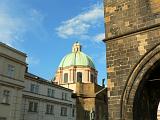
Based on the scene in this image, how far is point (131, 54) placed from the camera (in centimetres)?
1005

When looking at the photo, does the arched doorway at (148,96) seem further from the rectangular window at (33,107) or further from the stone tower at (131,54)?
the rectangular window at (33,107)

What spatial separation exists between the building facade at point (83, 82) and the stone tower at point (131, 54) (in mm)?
36261

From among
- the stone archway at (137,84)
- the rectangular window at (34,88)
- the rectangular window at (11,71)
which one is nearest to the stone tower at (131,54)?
the stone archway at (137,84)

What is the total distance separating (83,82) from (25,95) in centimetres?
2147

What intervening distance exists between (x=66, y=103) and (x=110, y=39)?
33526 millimetres

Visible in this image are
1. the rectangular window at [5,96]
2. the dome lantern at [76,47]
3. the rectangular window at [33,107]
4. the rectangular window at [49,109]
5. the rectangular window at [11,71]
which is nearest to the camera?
the rectangular window at [5,96]

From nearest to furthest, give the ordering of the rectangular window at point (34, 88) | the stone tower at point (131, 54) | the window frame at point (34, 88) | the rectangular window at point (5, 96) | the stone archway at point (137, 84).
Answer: the stone archway at point (137, 84), the stone tower at point (131, 54), the rectangular window at point (5, 96), the window frame at point (34, 88), the rectangular window at point (34, 88)

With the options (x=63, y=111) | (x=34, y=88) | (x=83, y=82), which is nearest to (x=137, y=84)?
(x=34, y=88)

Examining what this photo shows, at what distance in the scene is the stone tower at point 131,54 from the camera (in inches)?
374

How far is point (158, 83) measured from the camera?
11617 millimetres

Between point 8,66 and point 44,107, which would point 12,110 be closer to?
point 8,66

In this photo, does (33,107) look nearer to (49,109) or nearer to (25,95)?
(25,95)

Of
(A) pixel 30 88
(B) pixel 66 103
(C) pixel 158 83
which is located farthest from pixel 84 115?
(C) pixel 158 83

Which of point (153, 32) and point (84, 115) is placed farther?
point (84, 115)
